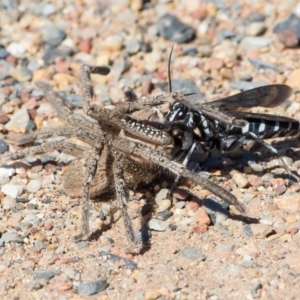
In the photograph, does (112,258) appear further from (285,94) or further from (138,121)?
(285,94)

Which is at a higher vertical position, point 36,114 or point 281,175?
point 281,175

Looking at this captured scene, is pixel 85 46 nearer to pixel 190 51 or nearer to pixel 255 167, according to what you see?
pixel 190 51

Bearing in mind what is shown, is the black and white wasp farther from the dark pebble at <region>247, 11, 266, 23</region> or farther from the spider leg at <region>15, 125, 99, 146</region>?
the dark pebble at <region>247, 11, 266, 23</region>

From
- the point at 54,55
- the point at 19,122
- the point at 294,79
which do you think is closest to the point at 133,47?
the point at 54,55

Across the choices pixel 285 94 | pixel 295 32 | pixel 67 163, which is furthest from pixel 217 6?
pixel 67 163

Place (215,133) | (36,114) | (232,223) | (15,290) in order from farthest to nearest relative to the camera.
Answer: (36,114)
(215,133)
(232,223)
(15,290)

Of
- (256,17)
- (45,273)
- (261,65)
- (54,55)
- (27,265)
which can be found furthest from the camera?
(256,17)

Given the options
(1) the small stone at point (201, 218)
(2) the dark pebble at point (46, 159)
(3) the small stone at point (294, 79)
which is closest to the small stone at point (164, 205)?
(1) the small stone at point (201, 218)
